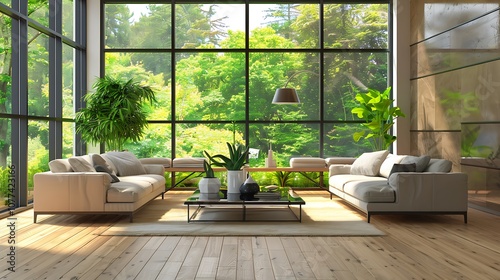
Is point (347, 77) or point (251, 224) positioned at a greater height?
point (347, 77)

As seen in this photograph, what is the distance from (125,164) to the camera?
8555 mm

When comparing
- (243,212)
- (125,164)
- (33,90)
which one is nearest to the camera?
(243,212)

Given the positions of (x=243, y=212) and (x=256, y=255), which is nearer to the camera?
(x=256, y=255)

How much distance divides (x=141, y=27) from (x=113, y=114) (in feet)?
6.28

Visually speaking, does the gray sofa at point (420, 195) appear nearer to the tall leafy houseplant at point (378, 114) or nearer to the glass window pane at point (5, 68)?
the tall leafy houseplant at point (378, 114)

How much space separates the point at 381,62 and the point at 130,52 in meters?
4.45

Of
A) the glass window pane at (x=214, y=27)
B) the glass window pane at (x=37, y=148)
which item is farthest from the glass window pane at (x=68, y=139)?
the glass window pane at (x=214, y=27)

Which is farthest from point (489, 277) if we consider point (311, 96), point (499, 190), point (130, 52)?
point (130, 52)

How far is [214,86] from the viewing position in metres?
11.1

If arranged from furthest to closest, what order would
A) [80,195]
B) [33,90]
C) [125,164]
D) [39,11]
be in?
[125,164] < [39,11] < [33,90] < [80,195]

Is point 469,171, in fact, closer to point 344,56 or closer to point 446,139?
point 446,139

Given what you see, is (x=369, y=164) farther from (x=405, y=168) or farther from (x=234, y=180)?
(x=234, y=180)

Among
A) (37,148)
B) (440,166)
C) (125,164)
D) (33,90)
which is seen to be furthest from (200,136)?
(440,166)

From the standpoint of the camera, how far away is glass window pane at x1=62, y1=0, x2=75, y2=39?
967cm
